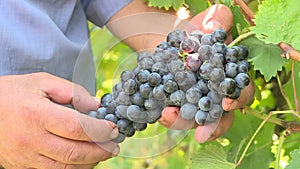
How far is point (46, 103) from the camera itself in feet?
3.73

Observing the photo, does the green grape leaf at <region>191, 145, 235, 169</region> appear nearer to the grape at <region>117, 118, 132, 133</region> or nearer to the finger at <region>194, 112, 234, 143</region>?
the finger at <region>194, 112, 234, 143</region>

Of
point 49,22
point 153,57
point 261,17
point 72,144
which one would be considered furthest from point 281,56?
point 49,22

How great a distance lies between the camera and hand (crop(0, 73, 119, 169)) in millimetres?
1109

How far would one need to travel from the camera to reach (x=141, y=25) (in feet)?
4.52

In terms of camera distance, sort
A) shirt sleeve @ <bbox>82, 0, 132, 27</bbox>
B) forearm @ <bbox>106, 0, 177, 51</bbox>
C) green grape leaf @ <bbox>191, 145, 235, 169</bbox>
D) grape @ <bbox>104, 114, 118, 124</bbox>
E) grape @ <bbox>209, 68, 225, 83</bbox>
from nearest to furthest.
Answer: grape @ <bbox>209, 68, 225, 83</bbox>, grape @ <bbox>104, 114, 118, 124</bbox>, green grape leaf @ <bbox>191, 145, 235, 169</bbox>, forearm @ <bbox>106, 0, 177, 51</bbox>, shirt sleeve @ <bbox>82, 0, 132, 27</bbox>

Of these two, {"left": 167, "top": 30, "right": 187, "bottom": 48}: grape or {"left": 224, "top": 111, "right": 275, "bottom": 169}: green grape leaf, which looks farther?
{"left": 224, "top": 111, "right": 275, "bottom": 169}: green grape leaf

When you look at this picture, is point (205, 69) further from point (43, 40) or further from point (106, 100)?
point (43, 40)

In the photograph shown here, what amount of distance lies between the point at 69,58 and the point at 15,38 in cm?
17

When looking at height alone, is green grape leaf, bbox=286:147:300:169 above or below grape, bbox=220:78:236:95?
below

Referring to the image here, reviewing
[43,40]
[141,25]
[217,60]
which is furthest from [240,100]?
[43,40]

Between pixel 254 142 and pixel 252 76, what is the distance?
0.32m

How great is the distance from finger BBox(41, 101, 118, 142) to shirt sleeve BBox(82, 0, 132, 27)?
574mm

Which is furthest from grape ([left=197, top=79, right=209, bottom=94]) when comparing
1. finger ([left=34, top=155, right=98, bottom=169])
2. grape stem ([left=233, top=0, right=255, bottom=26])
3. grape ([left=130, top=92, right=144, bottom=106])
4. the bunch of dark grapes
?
finger ([left=34, top=155, right=98, bottom=169])

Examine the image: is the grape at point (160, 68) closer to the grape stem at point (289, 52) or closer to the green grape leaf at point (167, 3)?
the grape stem at point (289, 52)
